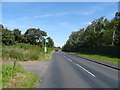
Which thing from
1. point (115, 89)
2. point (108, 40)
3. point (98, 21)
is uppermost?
point (98, 21)

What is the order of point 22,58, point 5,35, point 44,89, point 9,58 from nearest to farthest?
point 44,89
point 9,58
point 22,58
point 5,35

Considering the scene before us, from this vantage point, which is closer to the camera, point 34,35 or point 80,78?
point 80,78

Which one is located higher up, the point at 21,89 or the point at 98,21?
the point at 98,21

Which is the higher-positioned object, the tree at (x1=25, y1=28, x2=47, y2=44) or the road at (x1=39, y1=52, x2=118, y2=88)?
the tree at (x1=25, y1=28, x2=47, y2=44)

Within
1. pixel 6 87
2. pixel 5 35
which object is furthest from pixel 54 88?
pixel 5 35

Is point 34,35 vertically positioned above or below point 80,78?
above

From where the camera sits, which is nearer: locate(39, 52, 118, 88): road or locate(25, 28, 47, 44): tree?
locate(39, 52, 118, 88): road

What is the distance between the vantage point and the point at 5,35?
48.3 meters

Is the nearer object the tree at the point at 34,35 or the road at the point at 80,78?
the road at the point at 80,78

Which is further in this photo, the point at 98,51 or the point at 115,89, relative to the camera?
the point at 98,51

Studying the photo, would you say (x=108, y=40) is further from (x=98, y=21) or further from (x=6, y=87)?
(x=6, y=87)

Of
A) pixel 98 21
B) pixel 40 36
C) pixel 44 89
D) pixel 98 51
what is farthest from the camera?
pixel 40 36

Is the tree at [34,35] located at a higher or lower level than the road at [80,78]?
higher

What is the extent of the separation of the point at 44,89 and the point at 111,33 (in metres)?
42.9
